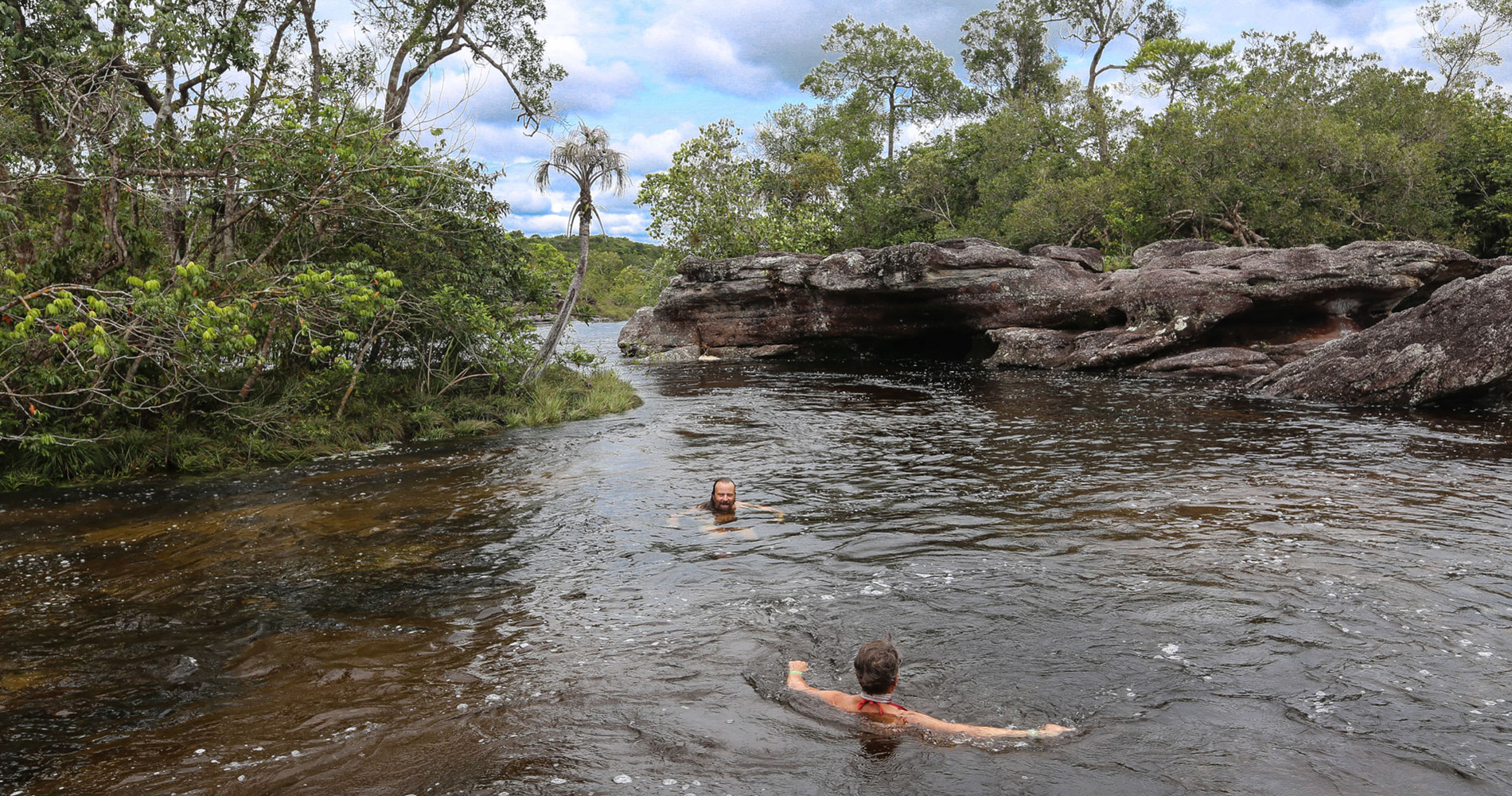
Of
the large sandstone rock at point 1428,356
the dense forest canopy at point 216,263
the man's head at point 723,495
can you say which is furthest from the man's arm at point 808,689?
the large sandstone rock at point 1428,356

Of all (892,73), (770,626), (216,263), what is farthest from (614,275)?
(770,626)

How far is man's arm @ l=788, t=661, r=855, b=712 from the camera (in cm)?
563

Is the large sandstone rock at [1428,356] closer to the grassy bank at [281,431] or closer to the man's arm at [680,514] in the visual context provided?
the man's arm at [680,514]

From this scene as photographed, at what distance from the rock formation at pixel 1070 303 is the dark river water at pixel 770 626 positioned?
1096 centimetres

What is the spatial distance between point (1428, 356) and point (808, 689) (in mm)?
17347

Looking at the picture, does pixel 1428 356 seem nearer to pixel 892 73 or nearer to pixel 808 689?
pixel 808 689

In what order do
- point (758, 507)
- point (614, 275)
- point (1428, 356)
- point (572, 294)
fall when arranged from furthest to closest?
point (614, 275) < point (572, 294) < point (1428, 356) < point (758, 507)

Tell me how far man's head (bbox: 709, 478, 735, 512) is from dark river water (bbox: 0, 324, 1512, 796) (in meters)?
0.44

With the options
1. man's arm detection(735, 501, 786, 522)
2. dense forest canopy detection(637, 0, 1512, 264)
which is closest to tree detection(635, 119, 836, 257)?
dense forest canopy detection(637, 0, 1512, 264)

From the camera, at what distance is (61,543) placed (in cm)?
944

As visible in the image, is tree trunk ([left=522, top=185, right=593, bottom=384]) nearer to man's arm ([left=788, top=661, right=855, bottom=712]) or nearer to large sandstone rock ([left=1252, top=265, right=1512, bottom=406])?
man's arm ([left=788, top=661, right=855, bottom=712])

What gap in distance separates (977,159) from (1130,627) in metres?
42.0

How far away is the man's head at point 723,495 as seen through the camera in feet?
33.9

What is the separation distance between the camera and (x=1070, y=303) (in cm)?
2739
